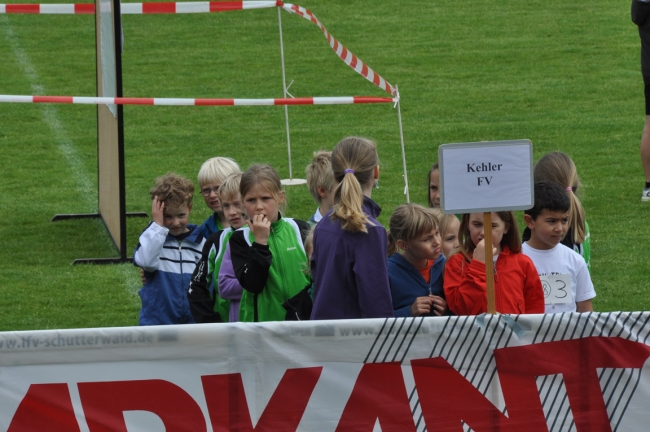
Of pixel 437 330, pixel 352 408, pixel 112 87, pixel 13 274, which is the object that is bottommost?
pixel 13 274

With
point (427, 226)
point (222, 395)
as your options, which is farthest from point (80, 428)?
point (427, 226)

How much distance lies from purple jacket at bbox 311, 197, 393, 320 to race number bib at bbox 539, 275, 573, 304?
3.26ft

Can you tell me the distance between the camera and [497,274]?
16.9 feet

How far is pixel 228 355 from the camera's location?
4.54 meters

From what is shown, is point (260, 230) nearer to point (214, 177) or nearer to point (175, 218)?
point (175, 218)

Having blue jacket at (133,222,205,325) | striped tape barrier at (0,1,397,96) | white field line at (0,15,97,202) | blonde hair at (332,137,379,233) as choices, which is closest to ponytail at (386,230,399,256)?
blonde hair at (332,137,379,233)

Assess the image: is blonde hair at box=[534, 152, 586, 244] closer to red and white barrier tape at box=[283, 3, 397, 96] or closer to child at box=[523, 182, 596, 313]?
child at box=[523, 182, 596, 313]

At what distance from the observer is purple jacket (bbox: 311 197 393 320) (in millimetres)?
4977

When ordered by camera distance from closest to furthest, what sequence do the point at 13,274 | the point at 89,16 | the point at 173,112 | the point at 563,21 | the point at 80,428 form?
the point at 80,428, the point at 13,274, the point at 173,112, the point at 563,21, the point at 89,16

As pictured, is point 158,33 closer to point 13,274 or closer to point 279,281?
point 13,274

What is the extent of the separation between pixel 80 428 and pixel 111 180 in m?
5.65

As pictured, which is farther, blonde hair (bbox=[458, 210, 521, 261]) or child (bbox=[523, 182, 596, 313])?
child (bbox=[523, 182, 596, 313])

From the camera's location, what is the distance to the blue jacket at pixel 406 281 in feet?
17.6

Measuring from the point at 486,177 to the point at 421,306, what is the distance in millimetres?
728
